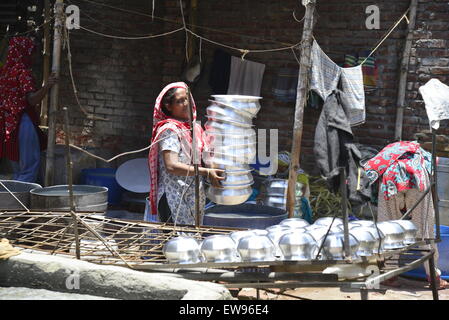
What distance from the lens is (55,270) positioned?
A: 12.9 feet

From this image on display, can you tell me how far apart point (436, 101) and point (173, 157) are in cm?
256

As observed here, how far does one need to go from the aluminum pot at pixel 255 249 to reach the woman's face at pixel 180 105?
63.2 inches

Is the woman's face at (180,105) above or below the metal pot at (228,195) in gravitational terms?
above

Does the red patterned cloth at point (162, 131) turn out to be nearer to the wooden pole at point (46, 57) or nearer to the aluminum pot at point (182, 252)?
the aluminum pot at point (182, 252)

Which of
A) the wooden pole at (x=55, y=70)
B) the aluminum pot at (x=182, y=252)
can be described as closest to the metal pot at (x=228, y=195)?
the aluminum pot at (x=182, y=252)

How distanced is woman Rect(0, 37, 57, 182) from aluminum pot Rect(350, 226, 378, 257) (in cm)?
451

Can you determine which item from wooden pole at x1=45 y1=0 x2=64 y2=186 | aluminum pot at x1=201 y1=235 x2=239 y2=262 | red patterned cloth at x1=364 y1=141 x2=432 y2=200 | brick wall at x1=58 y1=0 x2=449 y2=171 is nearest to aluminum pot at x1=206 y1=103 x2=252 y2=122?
aluminum pot at x1=201 y1=235 x2=239 y2=262

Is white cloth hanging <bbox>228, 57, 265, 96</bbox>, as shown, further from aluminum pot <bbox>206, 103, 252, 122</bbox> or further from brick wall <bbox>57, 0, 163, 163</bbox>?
aluminum pot <bbox>206, 103, 252, 122</bbox>

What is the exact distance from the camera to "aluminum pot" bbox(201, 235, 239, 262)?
145 inches

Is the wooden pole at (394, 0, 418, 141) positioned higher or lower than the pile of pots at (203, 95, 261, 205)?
higher

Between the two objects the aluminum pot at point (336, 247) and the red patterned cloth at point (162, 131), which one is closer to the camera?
the aluminum pot at point (336, 247)

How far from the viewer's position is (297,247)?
3.63 m

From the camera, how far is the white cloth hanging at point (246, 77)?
310 inches
